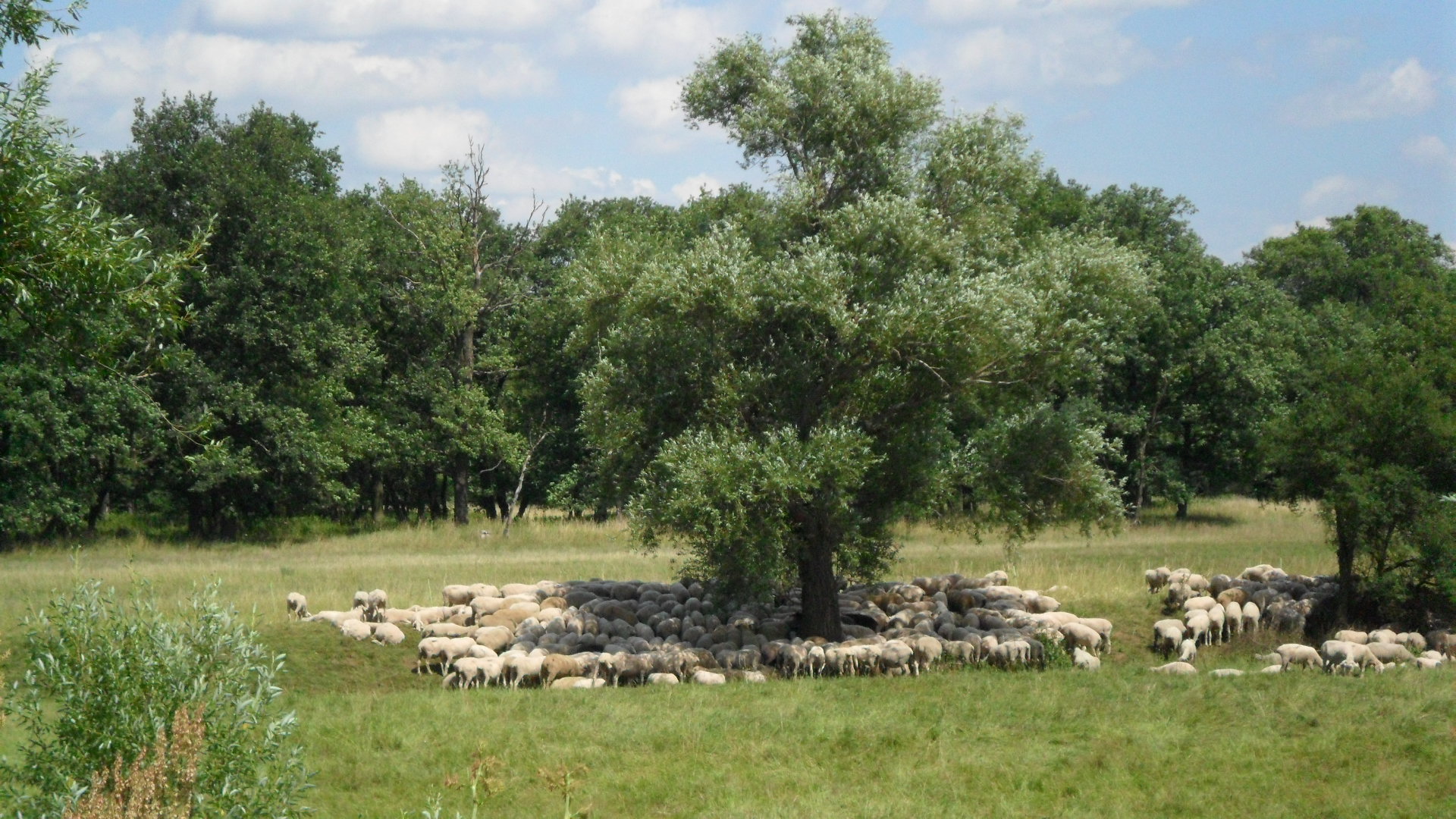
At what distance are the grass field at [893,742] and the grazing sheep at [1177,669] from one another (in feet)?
1.18

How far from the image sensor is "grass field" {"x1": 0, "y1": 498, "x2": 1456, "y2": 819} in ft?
45.2

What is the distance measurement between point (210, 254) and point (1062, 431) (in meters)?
31.5

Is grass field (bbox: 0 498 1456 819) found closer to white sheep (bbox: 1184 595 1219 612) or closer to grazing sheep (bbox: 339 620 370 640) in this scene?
grazing sheep (bbox: 339 620 370 640)

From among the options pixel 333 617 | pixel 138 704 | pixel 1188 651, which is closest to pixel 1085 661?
pixel 1188 651

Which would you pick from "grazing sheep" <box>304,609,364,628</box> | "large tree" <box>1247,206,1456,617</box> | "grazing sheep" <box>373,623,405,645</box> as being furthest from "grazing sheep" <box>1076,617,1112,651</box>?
"grazing sheep" <box>304,609,364,628</box>

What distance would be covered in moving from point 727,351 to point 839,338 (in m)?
2.33

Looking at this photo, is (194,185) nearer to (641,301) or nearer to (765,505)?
(641,301)

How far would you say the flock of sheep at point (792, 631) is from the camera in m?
21.1

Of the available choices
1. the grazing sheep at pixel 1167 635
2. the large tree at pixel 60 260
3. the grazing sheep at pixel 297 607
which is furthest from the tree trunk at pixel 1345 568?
the large tree at pixel 60 260

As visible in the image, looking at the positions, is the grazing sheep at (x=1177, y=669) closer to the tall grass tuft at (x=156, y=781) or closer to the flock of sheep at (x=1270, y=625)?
the flock of sheep at (x=1270, y=625)

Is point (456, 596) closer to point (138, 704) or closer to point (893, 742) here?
Answer: point (893, 742)

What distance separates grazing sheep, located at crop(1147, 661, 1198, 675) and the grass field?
1.18 feet

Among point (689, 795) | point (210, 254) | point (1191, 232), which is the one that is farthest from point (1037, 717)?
point (1191, 232)

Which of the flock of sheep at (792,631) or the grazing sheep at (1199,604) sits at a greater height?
the grazing sheep at (1199,604)
